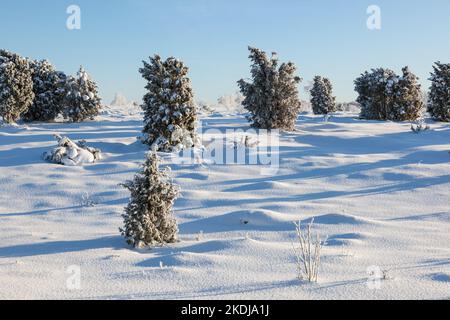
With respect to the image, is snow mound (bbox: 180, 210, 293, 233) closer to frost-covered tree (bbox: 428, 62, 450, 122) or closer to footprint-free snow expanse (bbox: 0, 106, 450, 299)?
footprint-free snow expanse (bbox: 0, 106, 450, 299)

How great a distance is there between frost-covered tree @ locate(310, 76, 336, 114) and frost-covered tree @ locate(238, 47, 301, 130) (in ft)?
58.1

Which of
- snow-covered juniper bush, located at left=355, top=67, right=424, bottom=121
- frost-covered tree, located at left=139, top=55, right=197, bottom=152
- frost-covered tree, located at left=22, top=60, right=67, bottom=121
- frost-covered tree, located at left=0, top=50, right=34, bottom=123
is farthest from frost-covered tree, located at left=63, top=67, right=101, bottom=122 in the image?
snow-covered juniper bush, located at left=355, top=67, right=424, bottom=121

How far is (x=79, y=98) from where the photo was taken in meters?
25.6

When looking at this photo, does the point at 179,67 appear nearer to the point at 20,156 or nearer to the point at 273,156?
the point at 273,156

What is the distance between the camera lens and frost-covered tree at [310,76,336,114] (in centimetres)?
3809

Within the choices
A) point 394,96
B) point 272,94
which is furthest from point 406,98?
point 272,94

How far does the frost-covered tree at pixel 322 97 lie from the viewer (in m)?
38.1

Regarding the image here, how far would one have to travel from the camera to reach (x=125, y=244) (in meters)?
6.94

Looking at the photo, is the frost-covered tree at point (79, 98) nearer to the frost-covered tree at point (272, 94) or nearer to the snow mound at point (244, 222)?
the frost-covered tree at point (272, 94)

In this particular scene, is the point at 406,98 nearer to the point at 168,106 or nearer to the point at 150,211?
the point at 168,106

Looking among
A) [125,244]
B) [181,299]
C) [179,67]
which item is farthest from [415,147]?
[181,299]

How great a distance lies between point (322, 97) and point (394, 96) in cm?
→ 944
